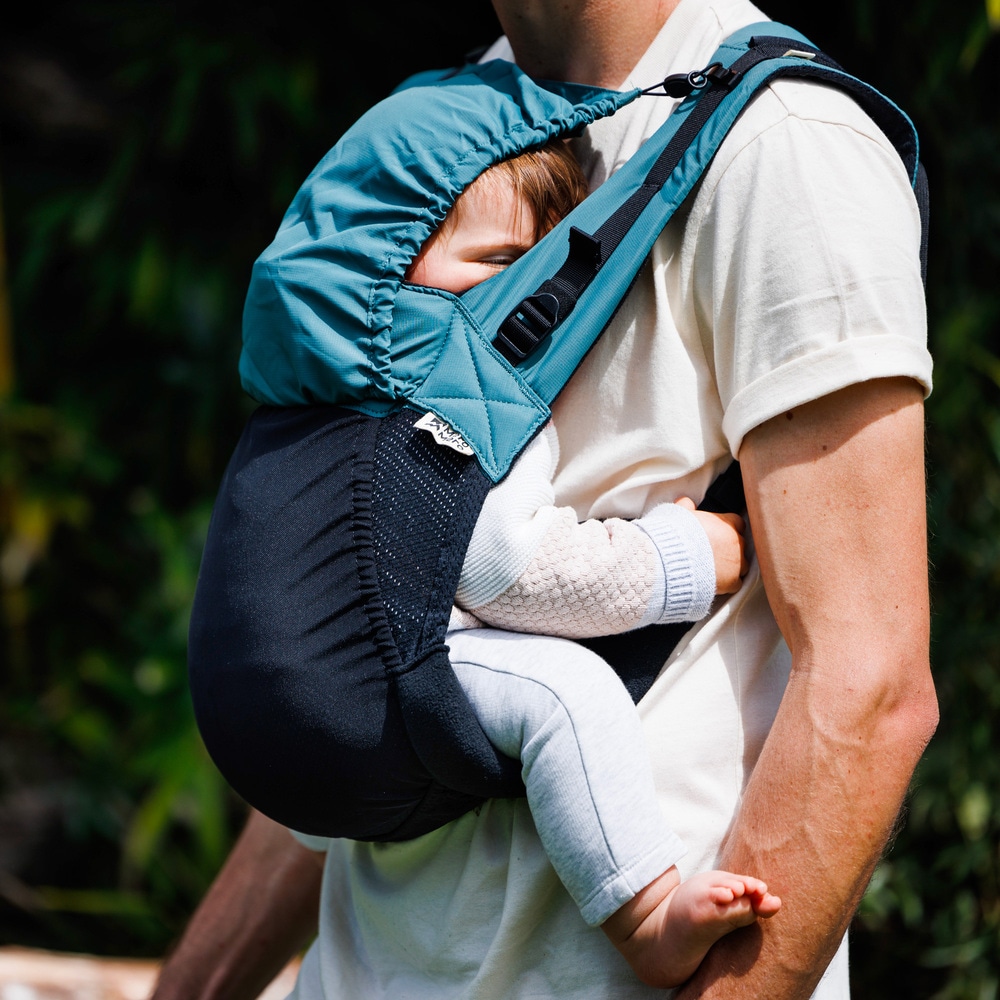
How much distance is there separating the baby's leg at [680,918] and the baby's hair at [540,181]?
0.64m

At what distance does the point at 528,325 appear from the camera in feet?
3.31

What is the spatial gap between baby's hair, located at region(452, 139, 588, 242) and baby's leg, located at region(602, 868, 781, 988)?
641 millimetres

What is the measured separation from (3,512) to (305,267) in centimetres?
271

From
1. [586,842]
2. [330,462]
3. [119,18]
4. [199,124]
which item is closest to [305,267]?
[330,462]

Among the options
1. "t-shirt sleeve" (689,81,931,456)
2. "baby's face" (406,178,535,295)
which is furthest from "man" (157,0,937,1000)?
"baby's face" (406,178,535,295)

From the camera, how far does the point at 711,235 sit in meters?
0.98

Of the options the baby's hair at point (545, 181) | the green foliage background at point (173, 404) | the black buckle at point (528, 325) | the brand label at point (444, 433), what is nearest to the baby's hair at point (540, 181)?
the baby's hair at point (545, 181)

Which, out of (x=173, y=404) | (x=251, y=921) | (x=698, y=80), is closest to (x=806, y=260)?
(x=698, y=80)

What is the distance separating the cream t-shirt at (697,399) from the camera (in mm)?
920

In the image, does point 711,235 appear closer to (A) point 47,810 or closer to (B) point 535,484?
(B) point 535,484

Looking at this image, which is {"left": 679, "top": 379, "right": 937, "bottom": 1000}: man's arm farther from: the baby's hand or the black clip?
the black clip

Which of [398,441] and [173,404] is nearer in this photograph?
[398,441]

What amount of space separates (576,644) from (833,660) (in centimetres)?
23

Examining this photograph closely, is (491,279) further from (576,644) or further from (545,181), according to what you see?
(576,644)
